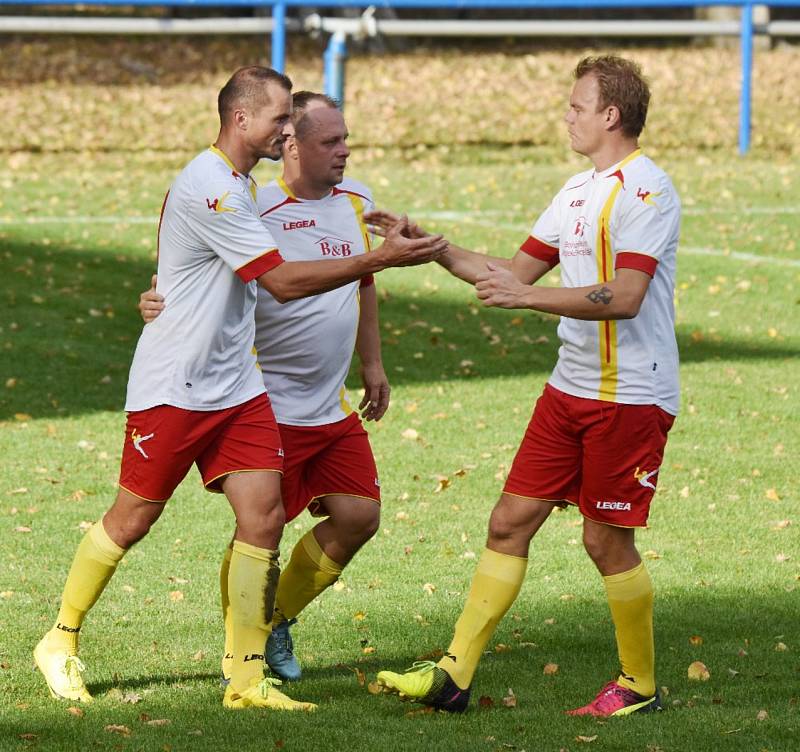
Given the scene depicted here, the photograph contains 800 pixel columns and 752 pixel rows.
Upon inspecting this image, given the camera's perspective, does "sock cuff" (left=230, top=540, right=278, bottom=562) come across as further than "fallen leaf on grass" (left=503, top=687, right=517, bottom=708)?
No

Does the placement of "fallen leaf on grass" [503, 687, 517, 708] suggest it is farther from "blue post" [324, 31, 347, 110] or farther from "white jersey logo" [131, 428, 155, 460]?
"blue post" [324, 31, 347, 110]

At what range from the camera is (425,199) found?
66.2 ft


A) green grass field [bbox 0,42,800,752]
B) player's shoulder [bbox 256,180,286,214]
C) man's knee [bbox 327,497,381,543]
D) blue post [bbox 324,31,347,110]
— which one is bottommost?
green grass field [bbox 0,42,800,752]

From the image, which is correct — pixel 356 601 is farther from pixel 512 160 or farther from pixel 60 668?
pixel 512 160

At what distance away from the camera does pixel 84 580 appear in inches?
227

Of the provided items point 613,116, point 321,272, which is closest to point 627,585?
point 321,272

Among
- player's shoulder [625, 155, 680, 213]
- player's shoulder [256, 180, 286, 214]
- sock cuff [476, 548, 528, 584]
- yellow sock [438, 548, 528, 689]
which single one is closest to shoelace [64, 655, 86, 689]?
yellow sock [438, 548, 528, 689]

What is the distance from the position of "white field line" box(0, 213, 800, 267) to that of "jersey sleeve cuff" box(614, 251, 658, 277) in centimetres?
1232

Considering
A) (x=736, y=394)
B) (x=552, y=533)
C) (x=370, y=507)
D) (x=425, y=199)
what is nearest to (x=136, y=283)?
(x=425, y=199)

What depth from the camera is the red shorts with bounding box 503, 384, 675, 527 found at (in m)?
5.51

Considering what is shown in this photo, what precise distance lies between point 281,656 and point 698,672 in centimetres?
172

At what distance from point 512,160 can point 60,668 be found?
1902cm

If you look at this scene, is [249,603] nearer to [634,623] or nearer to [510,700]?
[510,700]

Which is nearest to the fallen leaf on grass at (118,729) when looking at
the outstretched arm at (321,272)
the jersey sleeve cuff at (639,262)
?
the outstretched arm at (321,272)
